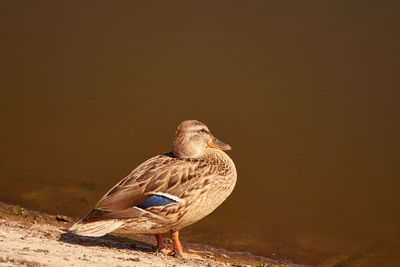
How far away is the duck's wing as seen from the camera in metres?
5.25

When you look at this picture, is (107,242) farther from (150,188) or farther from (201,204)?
(201,204)

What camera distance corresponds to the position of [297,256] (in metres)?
6.71

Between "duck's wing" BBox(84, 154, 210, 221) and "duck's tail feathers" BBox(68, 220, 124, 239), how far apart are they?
5 cm

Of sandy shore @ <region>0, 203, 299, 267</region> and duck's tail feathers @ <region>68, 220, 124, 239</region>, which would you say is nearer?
sandy shore @ <region>0, 203, 299, 267</region>

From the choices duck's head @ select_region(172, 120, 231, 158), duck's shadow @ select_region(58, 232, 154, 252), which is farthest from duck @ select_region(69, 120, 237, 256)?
duck's shadow @ select_region(58, 232, 154, 252)

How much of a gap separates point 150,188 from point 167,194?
0.15 metres

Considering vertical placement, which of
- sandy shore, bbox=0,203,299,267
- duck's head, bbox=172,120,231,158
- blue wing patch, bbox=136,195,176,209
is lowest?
sandy shore, bbox=0,203,299,267

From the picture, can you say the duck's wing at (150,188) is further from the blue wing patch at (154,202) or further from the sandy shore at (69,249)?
the sandy shore at (69,249)

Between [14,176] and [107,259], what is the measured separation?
3.38 metres

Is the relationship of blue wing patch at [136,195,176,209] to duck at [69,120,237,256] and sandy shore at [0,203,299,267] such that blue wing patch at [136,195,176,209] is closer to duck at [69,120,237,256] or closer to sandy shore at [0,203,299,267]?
duck at [69,120,237,256]

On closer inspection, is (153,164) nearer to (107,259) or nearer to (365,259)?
(107,259)

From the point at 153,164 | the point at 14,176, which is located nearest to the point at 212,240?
the point at 153,164

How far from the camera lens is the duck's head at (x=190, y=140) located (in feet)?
19.2

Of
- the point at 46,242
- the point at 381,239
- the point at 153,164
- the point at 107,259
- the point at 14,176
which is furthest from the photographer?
the point at 14,176
